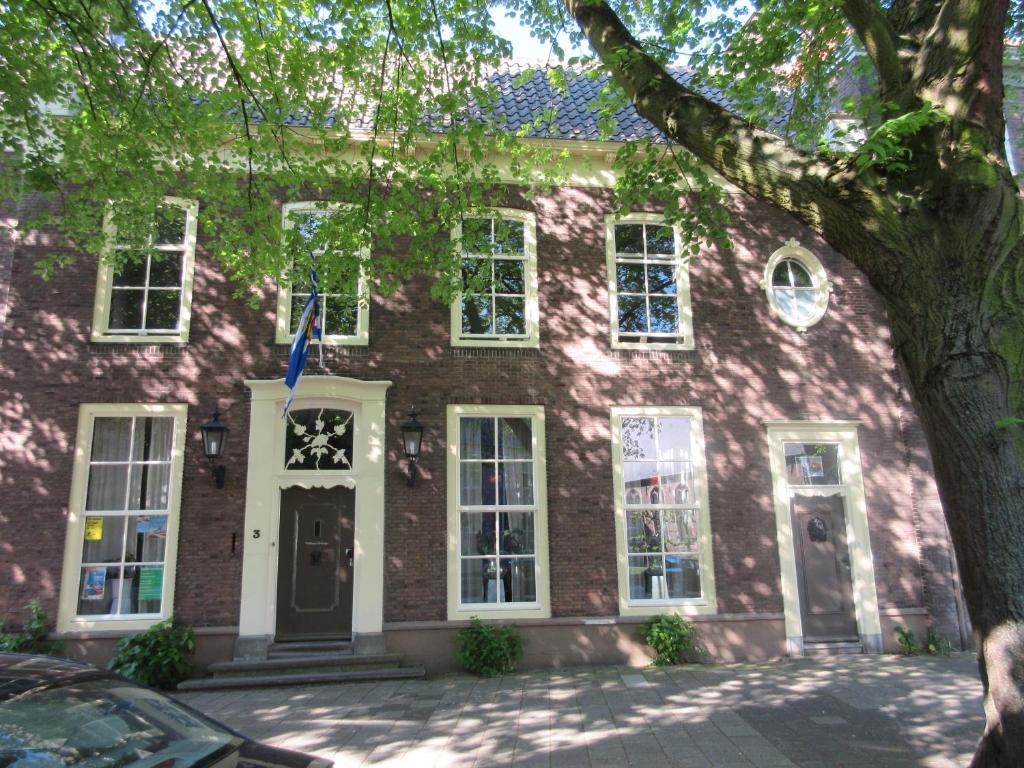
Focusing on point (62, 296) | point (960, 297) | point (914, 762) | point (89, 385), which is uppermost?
point (62, 296)

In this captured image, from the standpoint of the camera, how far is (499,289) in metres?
10.2

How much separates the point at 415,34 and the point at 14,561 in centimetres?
828

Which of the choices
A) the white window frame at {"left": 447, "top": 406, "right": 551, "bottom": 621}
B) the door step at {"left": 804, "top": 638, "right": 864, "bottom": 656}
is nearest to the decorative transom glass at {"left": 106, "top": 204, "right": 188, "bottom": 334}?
the white window frame at {"left": 447, "top": 406, "right": 551, "bottom": 621}

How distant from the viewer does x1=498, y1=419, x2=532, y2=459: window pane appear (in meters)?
9.81

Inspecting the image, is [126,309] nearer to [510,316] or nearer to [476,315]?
[476,315]

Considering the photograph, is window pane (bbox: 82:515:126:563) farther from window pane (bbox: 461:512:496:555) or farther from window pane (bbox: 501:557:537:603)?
window pane (bbox: 501:557:537:603)

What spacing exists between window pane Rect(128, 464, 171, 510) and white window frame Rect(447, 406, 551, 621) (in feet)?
12.8

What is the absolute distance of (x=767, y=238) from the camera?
1070 centimetres

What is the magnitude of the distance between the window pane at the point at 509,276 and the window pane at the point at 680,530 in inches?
159

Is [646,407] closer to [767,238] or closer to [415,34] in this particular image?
[767,238]

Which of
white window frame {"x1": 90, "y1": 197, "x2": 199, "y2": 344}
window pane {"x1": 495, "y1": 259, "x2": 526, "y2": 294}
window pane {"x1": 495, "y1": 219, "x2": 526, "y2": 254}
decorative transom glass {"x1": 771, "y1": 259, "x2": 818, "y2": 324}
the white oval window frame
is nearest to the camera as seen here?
white window frame {"x1": 90, "y1": 197, "x2": 199, "y2": 344}

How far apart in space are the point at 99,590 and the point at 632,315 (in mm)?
8419

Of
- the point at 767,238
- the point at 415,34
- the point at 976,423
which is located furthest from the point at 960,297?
the point at 767,238

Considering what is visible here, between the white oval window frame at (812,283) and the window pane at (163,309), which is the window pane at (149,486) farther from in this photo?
→ the white oval window frame at (812,283)
